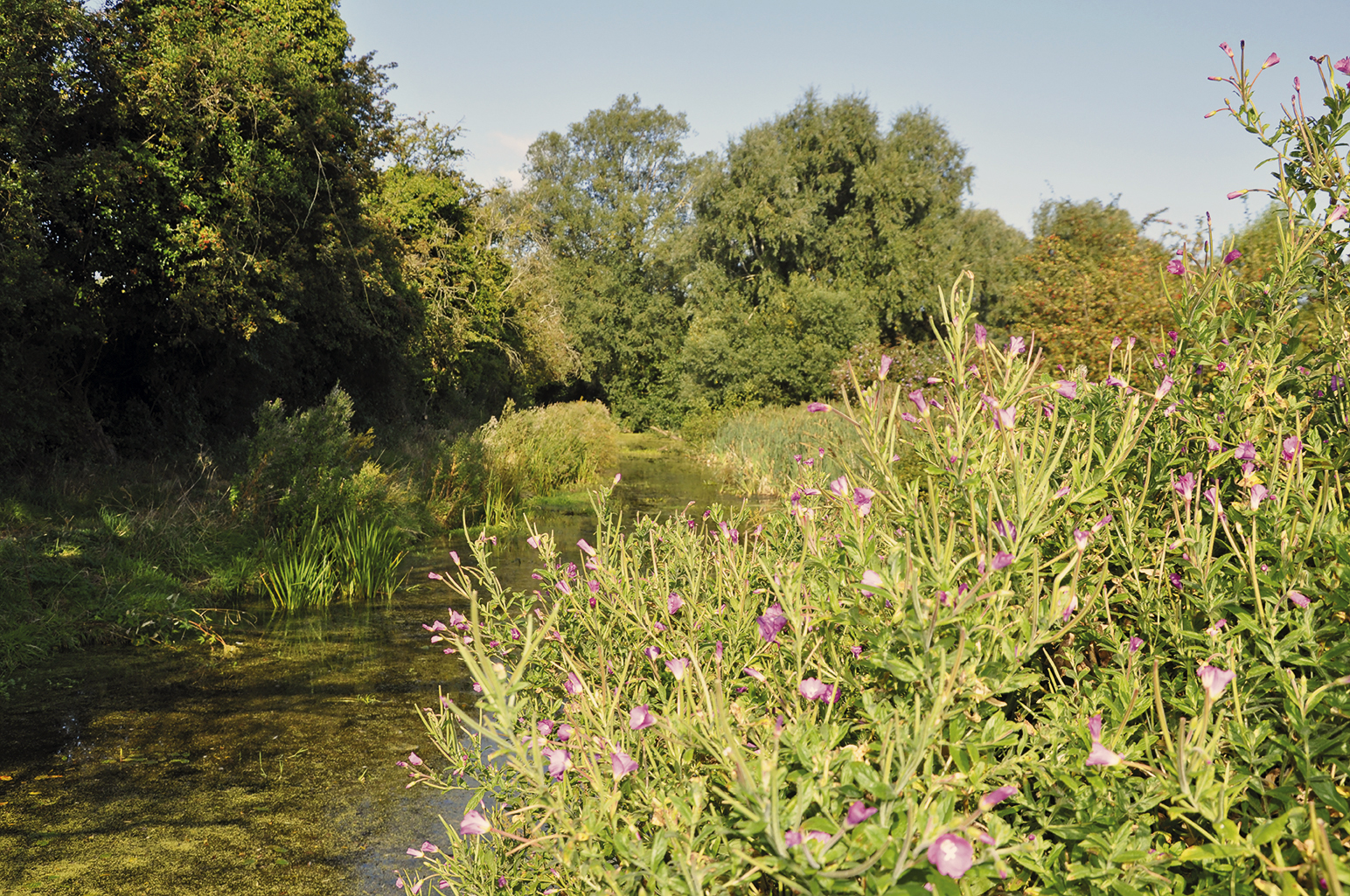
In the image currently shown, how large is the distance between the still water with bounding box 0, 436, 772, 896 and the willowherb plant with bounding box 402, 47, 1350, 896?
127cm

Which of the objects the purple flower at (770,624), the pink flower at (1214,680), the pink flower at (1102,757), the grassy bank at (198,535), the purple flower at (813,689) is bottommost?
the grassy bank at (198,535)

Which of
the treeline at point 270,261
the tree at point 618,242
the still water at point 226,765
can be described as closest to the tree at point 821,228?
the treeline at point 270,261

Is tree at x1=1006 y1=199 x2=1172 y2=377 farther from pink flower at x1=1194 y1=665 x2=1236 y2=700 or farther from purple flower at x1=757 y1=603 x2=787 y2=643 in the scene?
pink flower at x1=1194 y1=665 x2=1236 y2=700

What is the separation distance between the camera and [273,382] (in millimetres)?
12156

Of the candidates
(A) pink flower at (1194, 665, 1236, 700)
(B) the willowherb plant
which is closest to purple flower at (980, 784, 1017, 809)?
(B) the willowherb plant

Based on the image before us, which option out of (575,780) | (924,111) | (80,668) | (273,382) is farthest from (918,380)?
(924,111)

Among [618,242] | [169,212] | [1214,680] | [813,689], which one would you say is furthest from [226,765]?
[618,242]

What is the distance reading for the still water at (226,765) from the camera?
2693 millimetres

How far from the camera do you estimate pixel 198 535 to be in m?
6.66

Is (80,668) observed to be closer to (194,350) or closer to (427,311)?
(194,350)

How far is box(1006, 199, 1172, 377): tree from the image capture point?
980 cm

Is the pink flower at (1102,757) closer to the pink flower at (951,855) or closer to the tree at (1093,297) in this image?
the pink flower at (951,855)

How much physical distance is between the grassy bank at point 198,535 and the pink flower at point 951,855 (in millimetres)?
5059

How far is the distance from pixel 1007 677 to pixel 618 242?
38.1 meters
